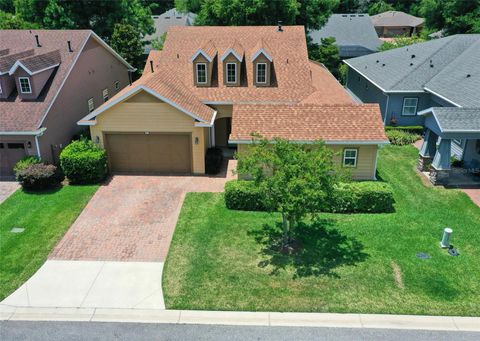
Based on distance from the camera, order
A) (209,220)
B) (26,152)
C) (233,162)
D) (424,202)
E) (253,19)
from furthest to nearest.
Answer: (253,19), (233,162), (26,152), (424,202), (209,220)

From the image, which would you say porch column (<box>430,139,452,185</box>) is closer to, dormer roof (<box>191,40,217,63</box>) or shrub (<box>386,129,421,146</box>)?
shrub (<box>386,129,421,146</box>)

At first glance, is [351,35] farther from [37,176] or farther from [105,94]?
[37,176]

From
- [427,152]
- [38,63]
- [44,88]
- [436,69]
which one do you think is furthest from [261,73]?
[436,69]

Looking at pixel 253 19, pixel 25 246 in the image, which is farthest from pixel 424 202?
pixel 253 19

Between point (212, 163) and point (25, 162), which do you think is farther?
point (212, 163)

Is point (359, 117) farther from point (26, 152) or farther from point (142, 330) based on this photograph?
point (26, 152)

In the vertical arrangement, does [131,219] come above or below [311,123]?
below

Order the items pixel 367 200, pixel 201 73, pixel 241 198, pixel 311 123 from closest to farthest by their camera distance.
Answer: pixel 367 200
pixel 241 198
pixel 311 123
pixel 201 73
